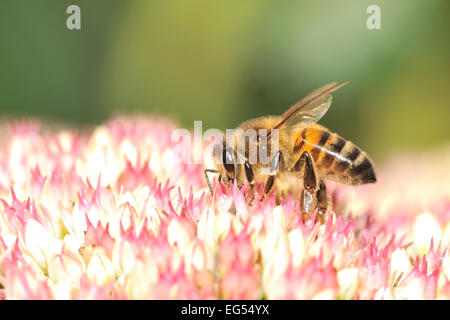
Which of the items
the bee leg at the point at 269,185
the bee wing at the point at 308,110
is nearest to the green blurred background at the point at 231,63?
the bee wing at the point at 308,110

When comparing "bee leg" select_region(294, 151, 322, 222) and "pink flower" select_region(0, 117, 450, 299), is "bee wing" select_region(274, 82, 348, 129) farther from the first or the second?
"pink flower" select_region(0, 117, 450, 299)

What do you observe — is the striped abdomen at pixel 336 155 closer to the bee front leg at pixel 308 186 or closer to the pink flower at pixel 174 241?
the bee front leg at pixel 308 186

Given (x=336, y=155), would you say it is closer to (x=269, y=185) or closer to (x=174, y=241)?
(x=269, y=185)

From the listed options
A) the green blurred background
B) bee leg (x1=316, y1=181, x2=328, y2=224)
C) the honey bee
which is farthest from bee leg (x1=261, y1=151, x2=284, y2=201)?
the green blurred background

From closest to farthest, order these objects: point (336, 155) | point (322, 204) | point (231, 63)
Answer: point (322, 204)
point (336, 155)
point (231, 63)

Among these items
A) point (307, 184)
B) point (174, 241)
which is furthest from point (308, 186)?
point (174, 241)

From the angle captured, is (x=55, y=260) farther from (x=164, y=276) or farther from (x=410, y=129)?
(x=410, y=129)
